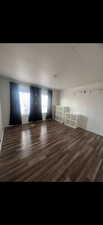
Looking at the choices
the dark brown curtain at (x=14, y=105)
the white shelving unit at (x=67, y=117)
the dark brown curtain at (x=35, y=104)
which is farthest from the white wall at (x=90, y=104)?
the dark brown curtain at (x=14, y=105)

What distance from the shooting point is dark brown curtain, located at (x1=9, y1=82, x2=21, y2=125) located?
3613 mm

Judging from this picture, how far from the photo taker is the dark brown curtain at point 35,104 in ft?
14.2

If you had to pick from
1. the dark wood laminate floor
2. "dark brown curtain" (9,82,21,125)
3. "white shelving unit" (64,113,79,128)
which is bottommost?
the dark wood laminate floor

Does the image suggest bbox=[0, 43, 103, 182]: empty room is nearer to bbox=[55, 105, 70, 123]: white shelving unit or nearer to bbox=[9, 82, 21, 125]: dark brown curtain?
bbox=[9, 82, 21, 125]: dark brown curtain

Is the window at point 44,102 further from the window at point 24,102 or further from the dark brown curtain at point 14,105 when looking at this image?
the dark brown curtain at point 14,105

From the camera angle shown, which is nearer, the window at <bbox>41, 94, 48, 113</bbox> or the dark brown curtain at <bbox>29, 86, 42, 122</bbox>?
the dark brown curtain at <bbox>29, 86, 42, 122</bbox>

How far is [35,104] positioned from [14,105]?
1151 mm

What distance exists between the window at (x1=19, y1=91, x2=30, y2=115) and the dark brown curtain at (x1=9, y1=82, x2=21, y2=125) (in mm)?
225

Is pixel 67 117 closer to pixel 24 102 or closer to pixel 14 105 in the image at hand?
pixel 24 102

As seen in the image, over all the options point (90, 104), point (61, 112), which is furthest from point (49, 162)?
point (61, 112)

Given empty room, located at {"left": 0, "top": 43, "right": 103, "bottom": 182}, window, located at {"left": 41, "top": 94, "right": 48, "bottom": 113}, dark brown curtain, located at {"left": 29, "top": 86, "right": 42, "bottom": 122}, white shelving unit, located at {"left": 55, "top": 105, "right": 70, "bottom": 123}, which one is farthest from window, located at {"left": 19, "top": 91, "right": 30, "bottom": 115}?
white shelving unit, located at {"left": 55, "top": 105, "right": 70, "bottom": 123}

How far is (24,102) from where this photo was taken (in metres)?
4.13

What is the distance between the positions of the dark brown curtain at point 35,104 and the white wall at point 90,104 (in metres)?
1.96
